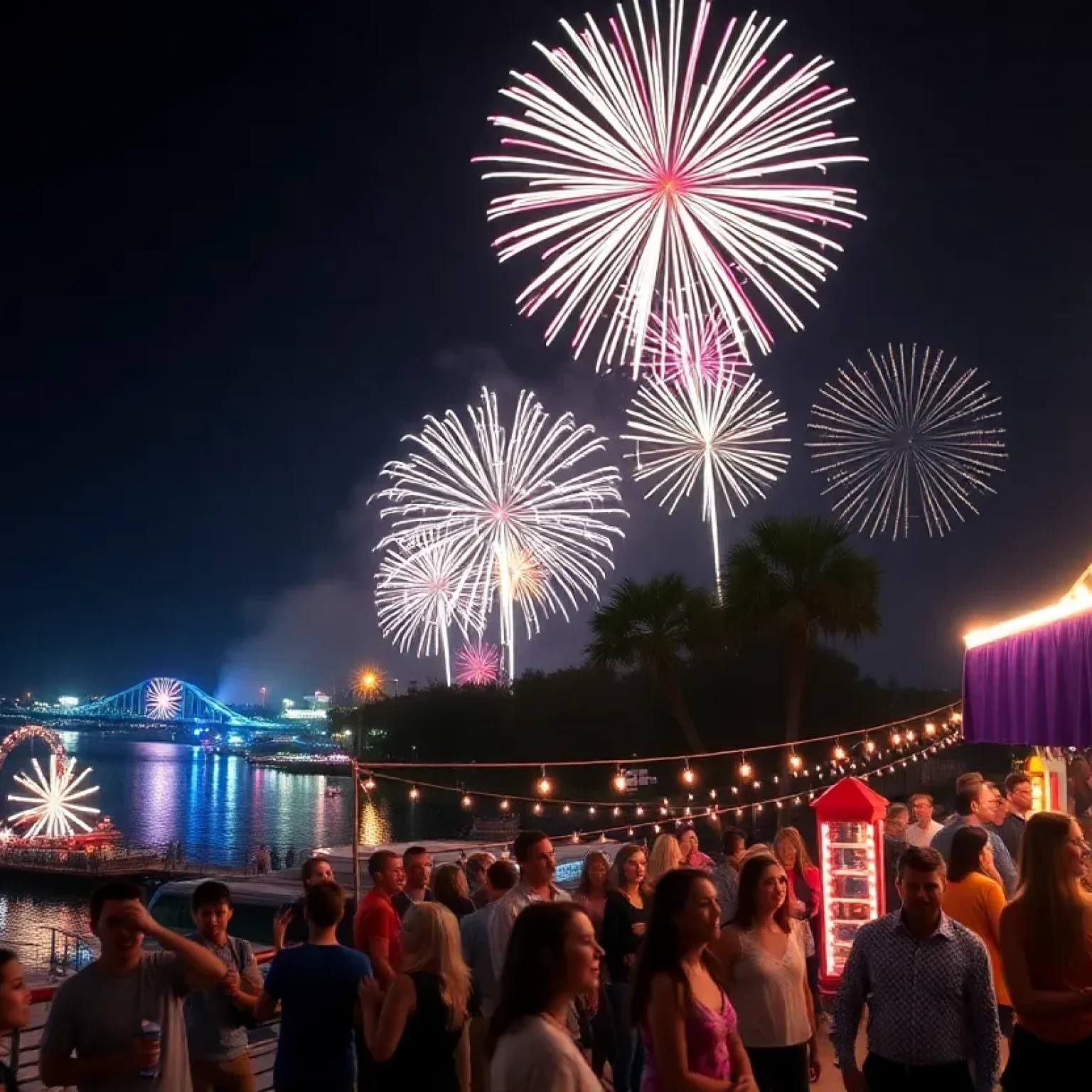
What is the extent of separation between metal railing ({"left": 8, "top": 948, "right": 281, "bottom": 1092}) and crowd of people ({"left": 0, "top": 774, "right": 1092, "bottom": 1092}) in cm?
122

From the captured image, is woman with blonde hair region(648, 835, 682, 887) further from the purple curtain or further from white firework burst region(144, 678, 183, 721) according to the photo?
white firework burst region(144, 678, 183, 721)

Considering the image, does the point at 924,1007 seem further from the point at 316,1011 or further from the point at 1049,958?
the point at 316,1011

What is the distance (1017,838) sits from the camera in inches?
339

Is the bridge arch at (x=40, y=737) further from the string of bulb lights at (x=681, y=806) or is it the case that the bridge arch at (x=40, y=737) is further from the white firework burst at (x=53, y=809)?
the string of bulb lights at (x=681, y=806)

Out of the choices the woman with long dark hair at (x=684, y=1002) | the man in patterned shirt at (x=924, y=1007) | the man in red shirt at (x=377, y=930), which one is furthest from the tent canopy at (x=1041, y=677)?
the woman with long dark hair at (x=684, y=1002)

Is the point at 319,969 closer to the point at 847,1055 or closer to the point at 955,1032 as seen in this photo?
the point at 847,1055

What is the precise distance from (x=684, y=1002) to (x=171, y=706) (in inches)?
7543

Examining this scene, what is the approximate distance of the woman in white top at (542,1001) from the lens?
2.79 metres

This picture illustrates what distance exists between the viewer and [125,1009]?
12.7 ft

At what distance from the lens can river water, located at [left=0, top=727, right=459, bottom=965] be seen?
43281mm

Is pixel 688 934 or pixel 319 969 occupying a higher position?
pixel 688 934

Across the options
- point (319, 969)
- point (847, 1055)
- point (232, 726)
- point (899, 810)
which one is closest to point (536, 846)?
point (319, 969)

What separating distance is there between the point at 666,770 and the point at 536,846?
154ft

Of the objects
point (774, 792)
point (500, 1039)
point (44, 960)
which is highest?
point (500, 1039)
